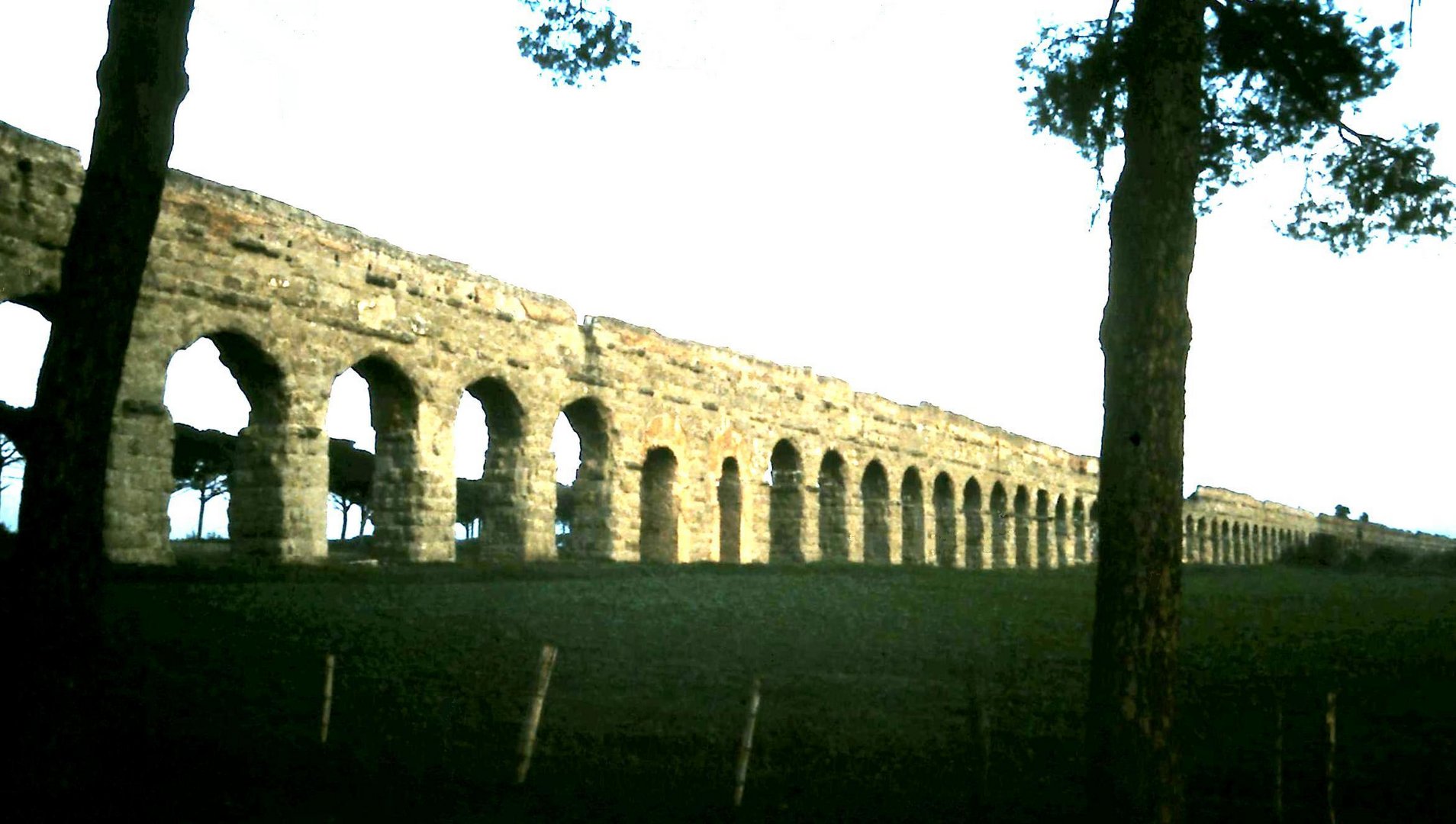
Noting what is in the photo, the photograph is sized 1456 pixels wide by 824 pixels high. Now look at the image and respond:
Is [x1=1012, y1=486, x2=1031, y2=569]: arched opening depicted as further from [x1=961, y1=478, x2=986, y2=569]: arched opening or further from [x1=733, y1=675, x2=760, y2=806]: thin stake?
[x1=733, y1=675, x2=760, y2=806]: thin stake

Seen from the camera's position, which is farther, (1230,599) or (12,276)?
(1230,599)

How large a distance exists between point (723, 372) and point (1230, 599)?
9989mm

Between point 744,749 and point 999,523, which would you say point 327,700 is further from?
point 999,523

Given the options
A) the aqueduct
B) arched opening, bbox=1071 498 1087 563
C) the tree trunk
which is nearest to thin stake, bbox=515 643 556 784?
the tree trunk

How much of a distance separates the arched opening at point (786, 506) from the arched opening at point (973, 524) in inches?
446

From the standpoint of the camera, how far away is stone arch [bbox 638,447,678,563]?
898 inches

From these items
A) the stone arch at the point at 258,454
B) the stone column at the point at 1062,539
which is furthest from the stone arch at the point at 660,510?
→ the stone column at the point at 1062,539

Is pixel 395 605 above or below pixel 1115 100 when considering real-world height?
below

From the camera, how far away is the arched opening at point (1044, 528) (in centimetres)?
4269

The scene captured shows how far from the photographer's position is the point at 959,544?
35.4 metres

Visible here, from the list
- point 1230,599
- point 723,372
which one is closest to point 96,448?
point 1230,599

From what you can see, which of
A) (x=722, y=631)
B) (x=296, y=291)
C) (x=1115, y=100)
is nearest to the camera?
(x=1115, y=100)

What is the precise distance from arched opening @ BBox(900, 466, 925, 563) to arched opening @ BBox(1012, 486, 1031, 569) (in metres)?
7.91

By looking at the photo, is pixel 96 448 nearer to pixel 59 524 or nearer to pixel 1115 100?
pixel 59 524
